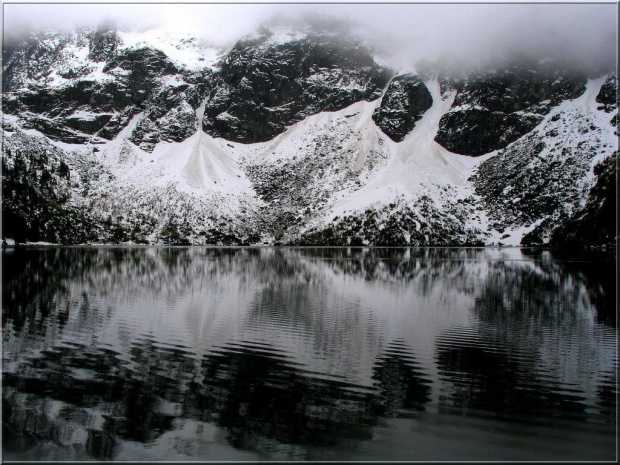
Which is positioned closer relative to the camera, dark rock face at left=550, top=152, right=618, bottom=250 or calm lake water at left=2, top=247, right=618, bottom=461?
calm lake water at left=2, top=247, right=618, bottom=461

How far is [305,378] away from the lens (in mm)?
23297

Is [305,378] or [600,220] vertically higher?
[600,220]

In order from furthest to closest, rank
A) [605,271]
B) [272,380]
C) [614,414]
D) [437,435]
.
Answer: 1. [605,271]
2. [272,380]
3. [614,414]
4. [437,435]

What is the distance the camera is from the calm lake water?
53.7 feet

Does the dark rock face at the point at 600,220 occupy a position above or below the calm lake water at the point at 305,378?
above

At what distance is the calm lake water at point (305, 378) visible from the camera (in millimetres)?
16359

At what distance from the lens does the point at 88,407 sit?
1919 cm

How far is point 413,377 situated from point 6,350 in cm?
2179

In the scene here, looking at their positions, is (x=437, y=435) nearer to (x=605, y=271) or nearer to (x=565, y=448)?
(x=565, y=448)

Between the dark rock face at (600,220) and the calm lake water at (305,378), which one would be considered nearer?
the calm lake water at (305,378)

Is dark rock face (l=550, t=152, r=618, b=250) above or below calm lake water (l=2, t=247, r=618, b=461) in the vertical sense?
above

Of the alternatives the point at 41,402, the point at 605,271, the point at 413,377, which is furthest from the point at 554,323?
the point at 605,271

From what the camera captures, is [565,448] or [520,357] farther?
[520,357]

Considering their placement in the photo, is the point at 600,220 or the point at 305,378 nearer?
the point at 305,378
